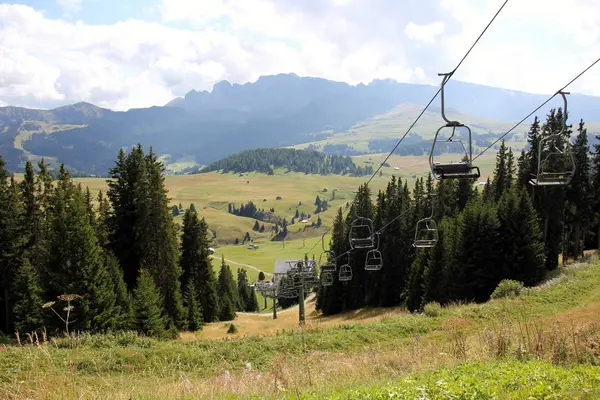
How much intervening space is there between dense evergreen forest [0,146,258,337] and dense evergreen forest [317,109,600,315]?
59.5ft

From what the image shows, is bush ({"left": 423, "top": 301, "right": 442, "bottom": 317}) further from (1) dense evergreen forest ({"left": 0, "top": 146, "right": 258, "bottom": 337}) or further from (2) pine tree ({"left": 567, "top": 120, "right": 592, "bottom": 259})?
(2) pine tree ({"left": 567, "top": 120, "right": 592, "bottom": 259})

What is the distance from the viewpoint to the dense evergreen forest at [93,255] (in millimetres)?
29047

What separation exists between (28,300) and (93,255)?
292 inches

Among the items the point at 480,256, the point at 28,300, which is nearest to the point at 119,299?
the point at 28,300

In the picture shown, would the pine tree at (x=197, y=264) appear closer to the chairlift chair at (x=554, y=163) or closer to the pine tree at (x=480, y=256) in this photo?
the pine tree at (x=480, y=256)

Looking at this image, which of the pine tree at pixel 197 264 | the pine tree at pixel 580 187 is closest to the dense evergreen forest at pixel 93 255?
the pine tree at pixel 197 264

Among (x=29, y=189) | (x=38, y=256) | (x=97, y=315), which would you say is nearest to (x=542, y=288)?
(x=97, y=315)

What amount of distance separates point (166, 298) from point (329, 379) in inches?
1393

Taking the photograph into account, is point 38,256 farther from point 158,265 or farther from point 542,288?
point 542,288

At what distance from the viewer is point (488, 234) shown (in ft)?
137

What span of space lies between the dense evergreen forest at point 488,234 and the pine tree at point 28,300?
76.6 ft

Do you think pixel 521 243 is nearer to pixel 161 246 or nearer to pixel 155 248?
pixel 161 246

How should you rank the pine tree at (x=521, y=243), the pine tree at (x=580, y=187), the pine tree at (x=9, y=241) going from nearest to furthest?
the pine tree at (x=9, y=241) < the pine tree at (x=521, y=243) < the pine tree at (x=580, y=187)

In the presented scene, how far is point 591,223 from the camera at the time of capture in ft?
173
